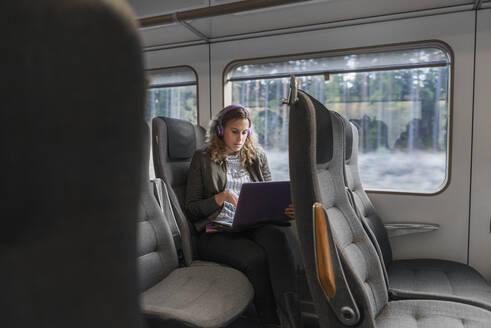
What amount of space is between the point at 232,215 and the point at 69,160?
230 centimetres

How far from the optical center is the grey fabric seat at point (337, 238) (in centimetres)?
122

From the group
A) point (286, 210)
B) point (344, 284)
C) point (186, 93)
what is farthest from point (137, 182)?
point (186, 93)

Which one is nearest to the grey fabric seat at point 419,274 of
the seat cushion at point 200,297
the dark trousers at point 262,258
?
the dark trousers at point 262,258

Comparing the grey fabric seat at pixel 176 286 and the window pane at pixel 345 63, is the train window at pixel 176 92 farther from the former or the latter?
the grey fabric seat at pixel 176 286

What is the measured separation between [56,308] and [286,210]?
203 cm

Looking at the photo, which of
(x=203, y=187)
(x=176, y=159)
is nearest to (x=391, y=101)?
(x=203, y=187)

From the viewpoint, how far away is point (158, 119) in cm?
248

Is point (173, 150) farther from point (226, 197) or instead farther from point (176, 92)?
point (176, 92)

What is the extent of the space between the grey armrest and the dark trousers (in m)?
0.93

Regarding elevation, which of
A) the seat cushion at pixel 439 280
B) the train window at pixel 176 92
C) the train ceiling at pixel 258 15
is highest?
the train ceiling at pixel 258 15

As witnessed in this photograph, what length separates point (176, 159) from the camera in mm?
2625

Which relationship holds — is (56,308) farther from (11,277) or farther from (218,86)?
(218,86)

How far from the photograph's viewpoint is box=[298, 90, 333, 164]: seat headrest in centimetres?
130

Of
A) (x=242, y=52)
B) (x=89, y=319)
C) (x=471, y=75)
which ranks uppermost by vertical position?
(x=242, y=52)
